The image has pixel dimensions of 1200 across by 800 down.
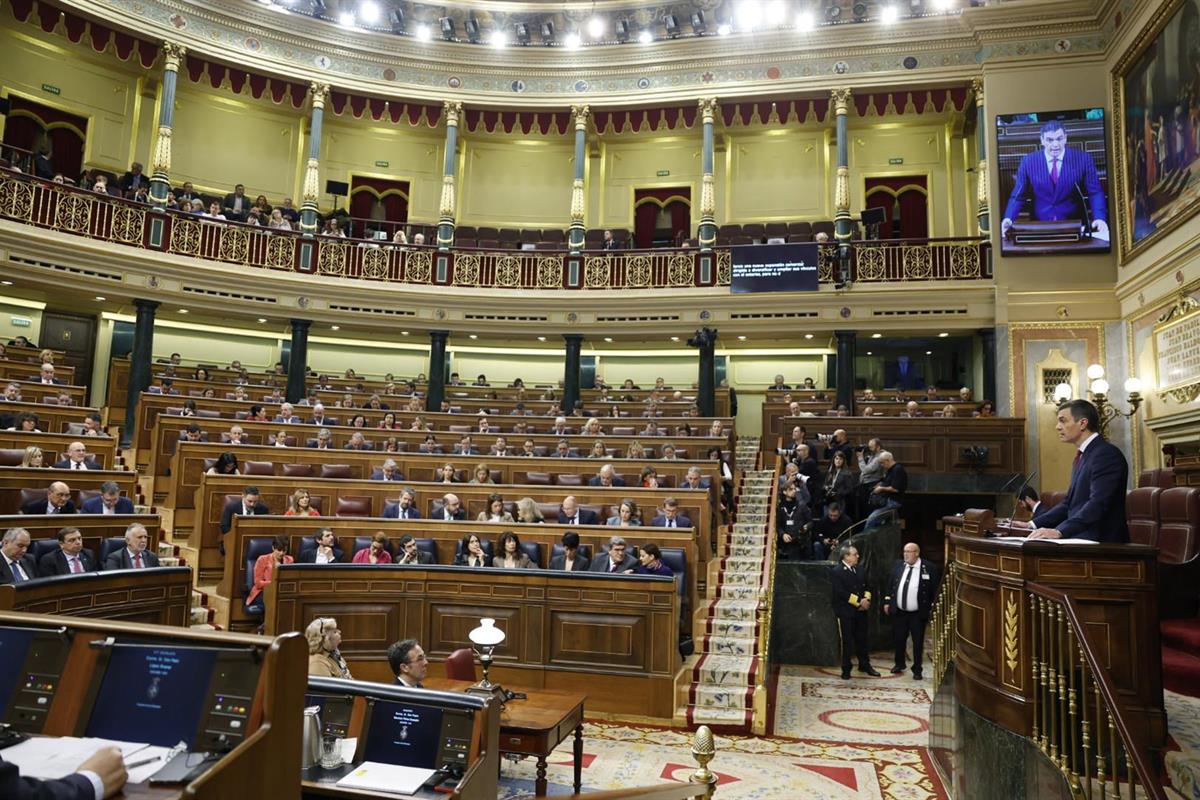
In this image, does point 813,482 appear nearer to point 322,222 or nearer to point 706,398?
point 706,398

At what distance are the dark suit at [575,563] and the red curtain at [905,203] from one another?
12.0m

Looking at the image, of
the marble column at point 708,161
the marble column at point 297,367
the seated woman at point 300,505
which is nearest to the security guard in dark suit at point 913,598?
the seated woman at point 300,505

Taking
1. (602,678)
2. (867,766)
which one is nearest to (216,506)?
(602,678)

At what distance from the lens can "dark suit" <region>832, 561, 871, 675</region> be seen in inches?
305

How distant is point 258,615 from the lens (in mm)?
6805

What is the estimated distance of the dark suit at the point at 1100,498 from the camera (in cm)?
362

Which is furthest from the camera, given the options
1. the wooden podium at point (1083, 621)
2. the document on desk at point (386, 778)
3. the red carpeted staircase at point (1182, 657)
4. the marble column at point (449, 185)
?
the marble column at point (449, 185)

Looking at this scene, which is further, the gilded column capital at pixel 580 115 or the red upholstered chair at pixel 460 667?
the gilded column capital at pixel 580 115

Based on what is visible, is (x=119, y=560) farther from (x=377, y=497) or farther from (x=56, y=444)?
(x=56, y=444)

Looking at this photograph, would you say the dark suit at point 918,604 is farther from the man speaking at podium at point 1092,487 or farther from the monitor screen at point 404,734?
the monitor screen at point 404,734

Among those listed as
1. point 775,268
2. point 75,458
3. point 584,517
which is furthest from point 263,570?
point 775,268

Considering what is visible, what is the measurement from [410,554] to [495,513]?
1.09 m

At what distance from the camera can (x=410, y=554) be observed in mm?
7176

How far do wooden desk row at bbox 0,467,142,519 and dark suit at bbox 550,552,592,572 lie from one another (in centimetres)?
426
